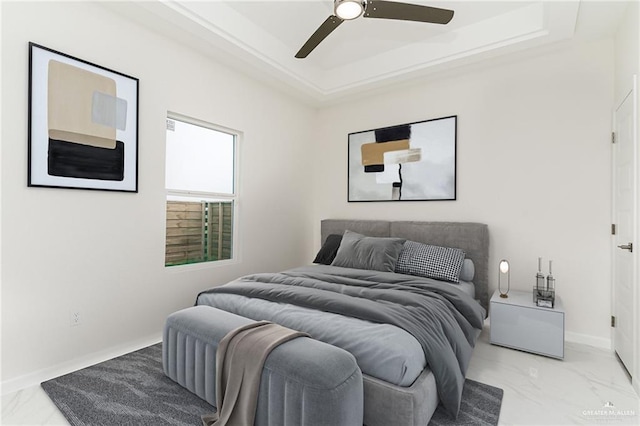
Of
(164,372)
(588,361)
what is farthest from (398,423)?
(588,361)

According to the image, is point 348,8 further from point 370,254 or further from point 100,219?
point 100,219

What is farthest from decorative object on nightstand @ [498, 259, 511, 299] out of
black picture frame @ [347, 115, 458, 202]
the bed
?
black picture frame @ [347, 115, 458, 202]

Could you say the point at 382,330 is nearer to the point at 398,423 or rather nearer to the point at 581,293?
the point at 398,423

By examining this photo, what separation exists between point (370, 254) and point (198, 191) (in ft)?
5.95

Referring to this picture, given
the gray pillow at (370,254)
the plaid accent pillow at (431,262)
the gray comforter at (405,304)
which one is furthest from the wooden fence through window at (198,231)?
the plaid accent pillow at (431,262)

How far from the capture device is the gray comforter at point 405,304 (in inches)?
69.4

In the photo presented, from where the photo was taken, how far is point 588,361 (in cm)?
258

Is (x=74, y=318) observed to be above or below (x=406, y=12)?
below

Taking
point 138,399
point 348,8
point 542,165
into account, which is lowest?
point 138,399

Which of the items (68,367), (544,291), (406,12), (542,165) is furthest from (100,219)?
(542,165)

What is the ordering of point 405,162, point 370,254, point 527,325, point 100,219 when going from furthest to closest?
point 405,162 → point 370,254 → point 527,325 → point 100,219

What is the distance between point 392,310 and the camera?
6.40 ft

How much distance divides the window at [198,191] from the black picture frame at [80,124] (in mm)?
453

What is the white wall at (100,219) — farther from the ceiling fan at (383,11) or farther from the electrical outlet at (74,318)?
the ceiling fan at (383,11)
